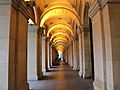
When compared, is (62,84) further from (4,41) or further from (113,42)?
(4,41)

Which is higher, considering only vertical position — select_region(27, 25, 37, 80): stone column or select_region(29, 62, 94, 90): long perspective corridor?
select_region(27, 25, 37, 80): stone column

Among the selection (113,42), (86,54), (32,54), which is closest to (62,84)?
(32,54)

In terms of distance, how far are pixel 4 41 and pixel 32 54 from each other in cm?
645

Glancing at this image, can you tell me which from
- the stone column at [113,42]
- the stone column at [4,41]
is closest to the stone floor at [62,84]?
the stone column at [113,42]

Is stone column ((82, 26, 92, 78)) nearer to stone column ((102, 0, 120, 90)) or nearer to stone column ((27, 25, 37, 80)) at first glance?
stone column ((27, 25, 37, 80))

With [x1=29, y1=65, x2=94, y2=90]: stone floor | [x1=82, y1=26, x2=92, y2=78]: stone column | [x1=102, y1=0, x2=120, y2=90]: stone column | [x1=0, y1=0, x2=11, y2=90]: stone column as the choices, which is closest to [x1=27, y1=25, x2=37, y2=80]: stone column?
[x1=29, y1=65, x2=94, y2=90]: stone floor

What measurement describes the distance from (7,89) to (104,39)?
3.54 meters

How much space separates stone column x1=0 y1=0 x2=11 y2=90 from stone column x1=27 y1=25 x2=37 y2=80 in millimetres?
6295

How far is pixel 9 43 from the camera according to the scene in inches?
187

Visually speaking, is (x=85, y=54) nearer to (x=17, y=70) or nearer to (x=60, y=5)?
(x=60, y=5)

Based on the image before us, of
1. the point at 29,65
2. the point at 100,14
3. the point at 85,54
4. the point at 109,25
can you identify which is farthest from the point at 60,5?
the point at 109,25

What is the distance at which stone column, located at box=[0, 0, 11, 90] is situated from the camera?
4.53 m

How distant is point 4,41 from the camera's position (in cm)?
468

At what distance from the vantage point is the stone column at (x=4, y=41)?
4.53 m
